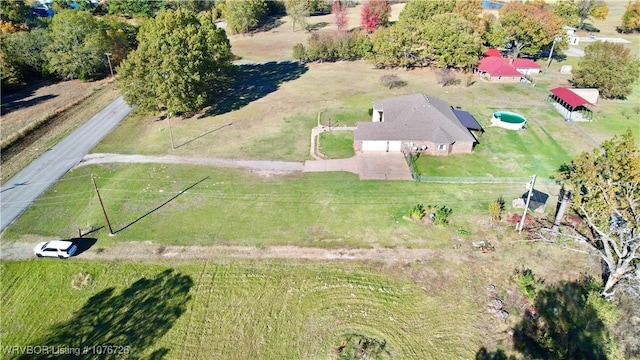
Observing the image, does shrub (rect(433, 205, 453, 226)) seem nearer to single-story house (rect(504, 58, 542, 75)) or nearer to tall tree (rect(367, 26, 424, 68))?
tall tree (rect(367, 26, 424, 68))

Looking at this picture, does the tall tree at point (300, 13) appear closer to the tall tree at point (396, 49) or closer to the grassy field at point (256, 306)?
the tall tree at point (396, 49)

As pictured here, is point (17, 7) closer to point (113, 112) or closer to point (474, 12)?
point (113, 112)

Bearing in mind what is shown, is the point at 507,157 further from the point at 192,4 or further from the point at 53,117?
the point at 192,4

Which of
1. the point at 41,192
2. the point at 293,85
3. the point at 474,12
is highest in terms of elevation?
the point at 474,12

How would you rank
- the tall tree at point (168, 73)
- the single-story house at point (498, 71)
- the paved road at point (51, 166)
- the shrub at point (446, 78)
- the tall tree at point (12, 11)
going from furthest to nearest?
the tall tree at point (12, 11) < the single-story house at point (498, 71) < the shrub at point (446, 78) < the tall tree at point (168, 73) < the paved road at point (51, 166)

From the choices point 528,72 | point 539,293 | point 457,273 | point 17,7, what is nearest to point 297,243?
point 457,273

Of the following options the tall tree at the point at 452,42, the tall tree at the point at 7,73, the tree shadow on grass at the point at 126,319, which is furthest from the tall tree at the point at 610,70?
the tall tree at the point at 7,73
